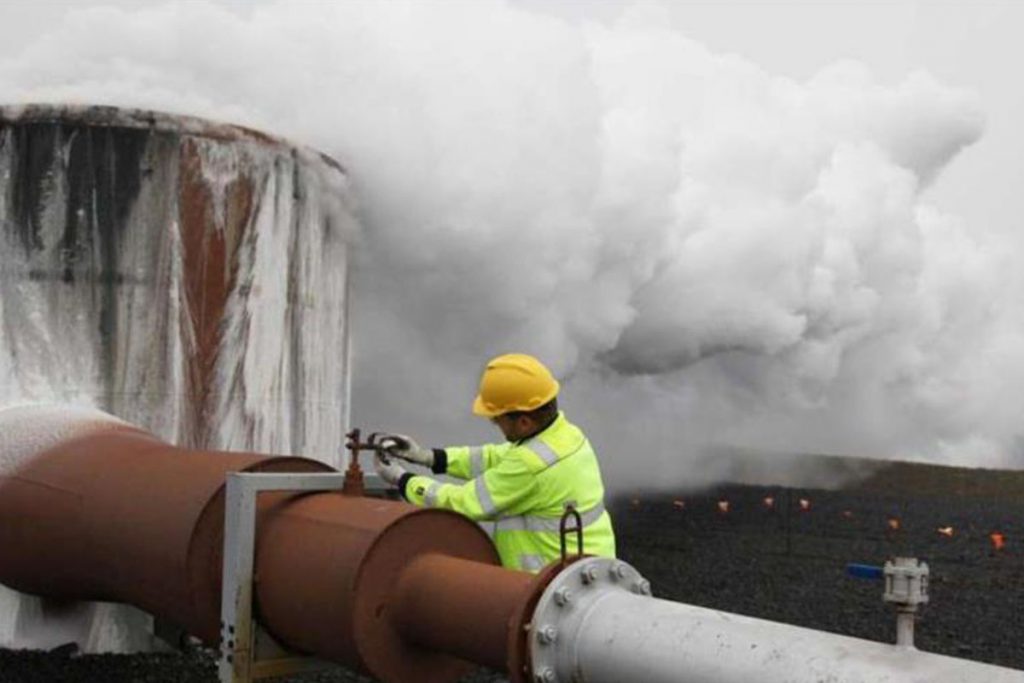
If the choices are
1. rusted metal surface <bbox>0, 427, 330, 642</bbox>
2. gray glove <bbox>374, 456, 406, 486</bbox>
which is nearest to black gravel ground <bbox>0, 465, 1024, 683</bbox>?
rusted metal surface <bbox>0, 427, 330, 642</bbox>

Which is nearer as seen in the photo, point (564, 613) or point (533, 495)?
point (564, 613)

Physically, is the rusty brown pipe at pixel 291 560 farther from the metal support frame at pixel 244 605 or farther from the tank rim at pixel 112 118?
the tank rim at pixel 112 118

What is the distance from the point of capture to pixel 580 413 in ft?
52.1

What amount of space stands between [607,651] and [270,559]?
1.25 metres

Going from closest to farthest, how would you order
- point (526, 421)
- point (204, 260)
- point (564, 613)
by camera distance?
point (564, 613) → point (526, 421) → point (204, 260)

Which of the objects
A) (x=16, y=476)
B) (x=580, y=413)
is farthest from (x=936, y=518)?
(x=16, y=476)

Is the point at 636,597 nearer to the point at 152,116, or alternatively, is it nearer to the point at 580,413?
the point at 152,116

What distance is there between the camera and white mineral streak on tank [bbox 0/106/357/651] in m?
6.16

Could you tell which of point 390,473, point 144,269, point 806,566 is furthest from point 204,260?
point 806,566

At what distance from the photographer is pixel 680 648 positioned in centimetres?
254

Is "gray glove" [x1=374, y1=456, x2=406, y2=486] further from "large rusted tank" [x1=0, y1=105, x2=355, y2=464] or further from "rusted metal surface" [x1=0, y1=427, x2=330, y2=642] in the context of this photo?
"large rusted tank" [x1=0, y1=105, x2=355, y2=464]

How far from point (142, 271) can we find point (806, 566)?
370 inches

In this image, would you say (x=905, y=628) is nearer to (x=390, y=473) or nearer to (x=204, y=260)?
(x=390, y=473)

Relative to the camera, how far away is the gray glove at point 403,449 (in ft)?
13.8
